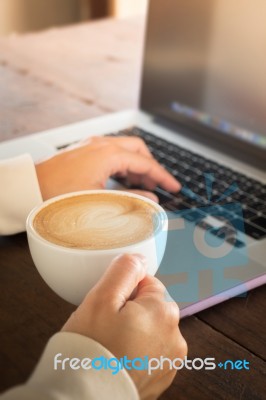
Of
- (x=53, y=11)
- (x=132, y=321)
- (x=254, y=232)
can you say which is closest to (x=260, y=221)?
(x=254, y=232)

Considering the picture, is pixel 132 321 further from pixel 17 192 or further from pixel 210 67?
pixel 210 67

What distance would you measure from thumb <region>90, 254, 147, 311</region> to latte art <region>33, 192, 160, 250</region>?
1.2 inches

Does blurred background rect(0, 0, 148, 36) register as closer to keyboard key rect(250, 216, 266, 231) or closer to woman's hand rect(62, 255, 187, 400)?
keyboard key rect(250, 216, 266, 231)

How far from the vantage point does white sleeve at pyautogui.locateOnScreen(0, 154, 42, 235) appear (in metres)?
0.74

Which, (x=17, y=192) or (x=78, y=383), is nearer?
(x=78, y=383)

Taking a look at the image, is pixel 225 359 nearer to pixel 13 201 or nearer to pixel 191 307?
pixel 191 307

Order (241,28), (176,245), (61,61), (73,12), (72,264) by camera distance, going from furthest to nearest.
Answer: (73,12) < (61,61) < (241,28) < (176,245) < (72,264)

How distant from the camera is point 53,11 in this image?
3.21m

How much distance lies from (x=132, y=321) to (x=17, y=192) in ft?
1.05

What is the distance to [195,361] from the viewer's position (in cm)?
55

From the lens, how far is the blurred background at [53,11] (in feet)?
9.93

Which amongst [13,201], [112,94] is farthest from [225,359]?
[112,94]

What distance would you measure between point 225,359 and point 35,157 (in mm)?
493

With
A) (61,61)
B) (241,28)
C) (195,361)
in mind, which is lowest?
(61,61)
